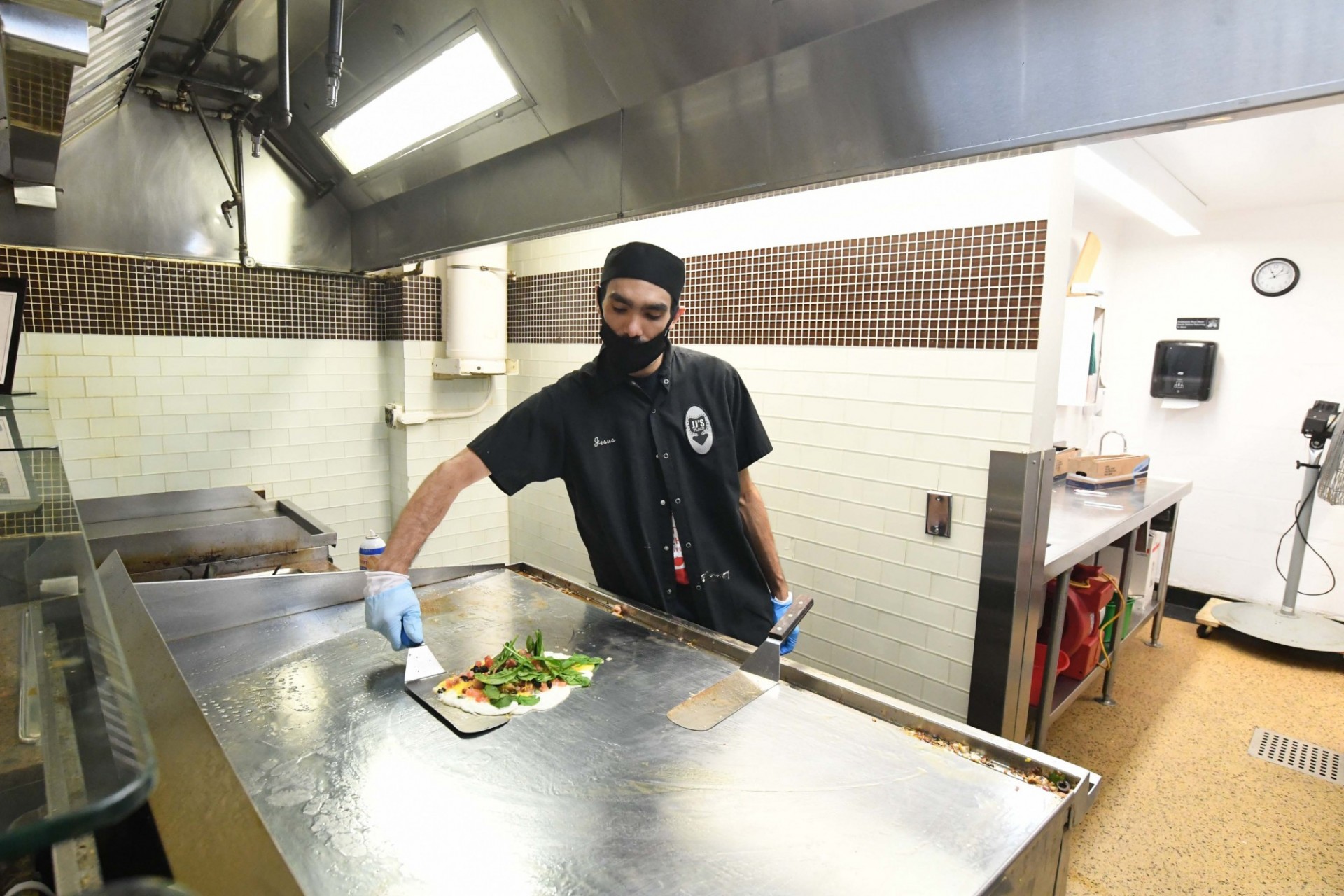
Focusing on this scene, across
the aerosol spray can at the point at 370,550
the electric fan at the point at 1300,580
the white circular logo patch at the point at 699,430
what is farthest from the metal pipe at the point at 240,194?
the electric fan at the point at 1300,580

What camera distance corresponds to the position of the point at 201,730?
0.63m

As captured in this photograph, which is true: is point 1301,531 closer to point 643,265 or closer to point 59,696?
point 643,265

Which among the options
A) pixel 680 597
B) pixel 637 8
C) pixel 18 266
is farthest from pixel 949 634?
pixel 18 266

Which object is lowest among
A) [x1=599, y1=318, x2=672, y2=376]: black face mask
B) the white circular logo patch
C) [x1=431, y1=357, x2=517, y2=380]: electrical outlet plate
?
the white circular logo patch

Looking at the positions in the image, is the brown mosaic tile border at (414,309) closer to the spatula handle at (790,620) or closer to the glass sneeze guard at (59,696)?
the glass sneeze guard at (59,696)

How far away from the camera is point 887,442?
250 cm

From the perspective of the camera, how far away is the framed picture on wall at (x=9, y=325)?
7.99ft

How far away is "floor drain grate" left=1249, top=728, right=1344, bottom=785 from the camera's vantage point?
2773 mm

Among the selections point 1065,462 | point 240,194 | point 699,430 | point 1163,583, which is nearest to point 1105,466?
point 1065,462

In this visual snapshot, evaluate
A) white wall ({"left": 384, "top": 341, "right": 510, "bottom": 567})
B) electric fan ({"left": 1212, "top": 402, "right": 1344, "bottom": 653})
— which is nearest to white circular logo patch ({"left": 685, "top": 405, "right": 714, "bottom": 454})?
white wall ({"left": 384, "top": 341, "right": 510, "bottom": 567})

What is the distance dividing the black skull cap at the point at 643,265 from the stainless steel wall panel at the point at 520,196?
0.14 meters

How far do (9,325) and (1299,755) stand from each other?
17.6ft

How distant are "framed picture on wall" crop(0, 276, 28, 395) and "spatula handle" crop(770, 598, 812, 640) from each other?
2.81 metres

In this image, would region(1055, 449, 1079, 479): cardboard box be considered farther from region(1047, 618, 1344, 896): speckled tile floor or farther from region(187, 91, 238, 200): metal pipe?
region(187, 91, 238, 200): metal pipe
